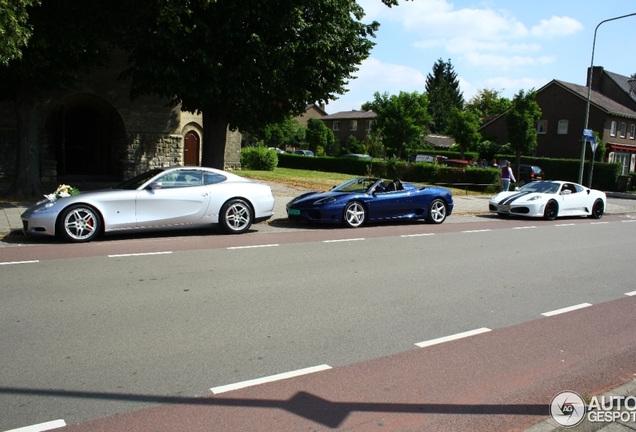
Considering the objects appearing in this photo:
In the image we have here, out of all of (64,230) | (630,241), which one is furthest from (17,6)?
(630,241)

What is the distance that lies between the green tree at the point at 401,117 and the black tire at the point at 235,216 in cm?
3541

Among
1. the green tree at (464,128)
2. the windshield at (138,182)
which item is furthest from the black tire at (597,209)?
the green tree at (464,128)

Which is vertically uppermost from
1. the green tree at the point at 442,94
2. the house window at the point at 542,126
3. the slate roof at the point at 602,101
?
the green tree at the point at 442,94

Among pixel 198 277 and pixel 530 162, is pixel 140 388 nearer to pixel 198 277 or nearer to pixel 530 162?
pixel 198 277

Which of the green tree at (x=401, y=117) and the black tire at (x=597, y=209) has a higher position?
the green tree at (x=401, y=117)

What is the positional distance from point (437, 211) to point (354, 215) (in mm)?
2850

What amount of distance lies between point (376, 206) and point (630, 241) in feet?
19.9

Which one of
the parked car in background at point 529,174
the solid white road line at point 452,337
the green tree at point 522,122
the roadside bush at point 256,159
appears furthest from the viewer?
the parked car in background at point 529,174

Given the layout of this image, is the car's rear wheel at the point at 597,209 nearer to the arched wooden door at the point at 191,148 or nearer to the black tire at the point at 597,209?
the black tire at the point at 597,209

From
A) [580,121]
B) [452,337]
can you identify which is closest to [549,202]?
[452,337]

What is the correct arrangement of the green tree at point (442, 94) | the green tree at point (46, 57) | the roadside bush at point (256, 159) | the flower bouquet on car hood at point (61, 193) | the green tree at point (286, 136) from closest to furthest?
the flower bouquet on car hood at point (61, 193)
the green tree at point (46, 57)
the roadside bush at point (256, 159)
the green tree at point (286, 136)
the green tree at point (442, 94)

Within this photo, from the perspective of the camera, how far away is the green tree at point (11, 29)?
11.4 m

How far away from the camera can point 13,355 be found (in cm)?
468

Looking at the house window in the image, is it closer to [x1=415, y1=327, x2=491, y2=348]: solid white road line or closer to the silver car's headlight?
the silver car's headlight
